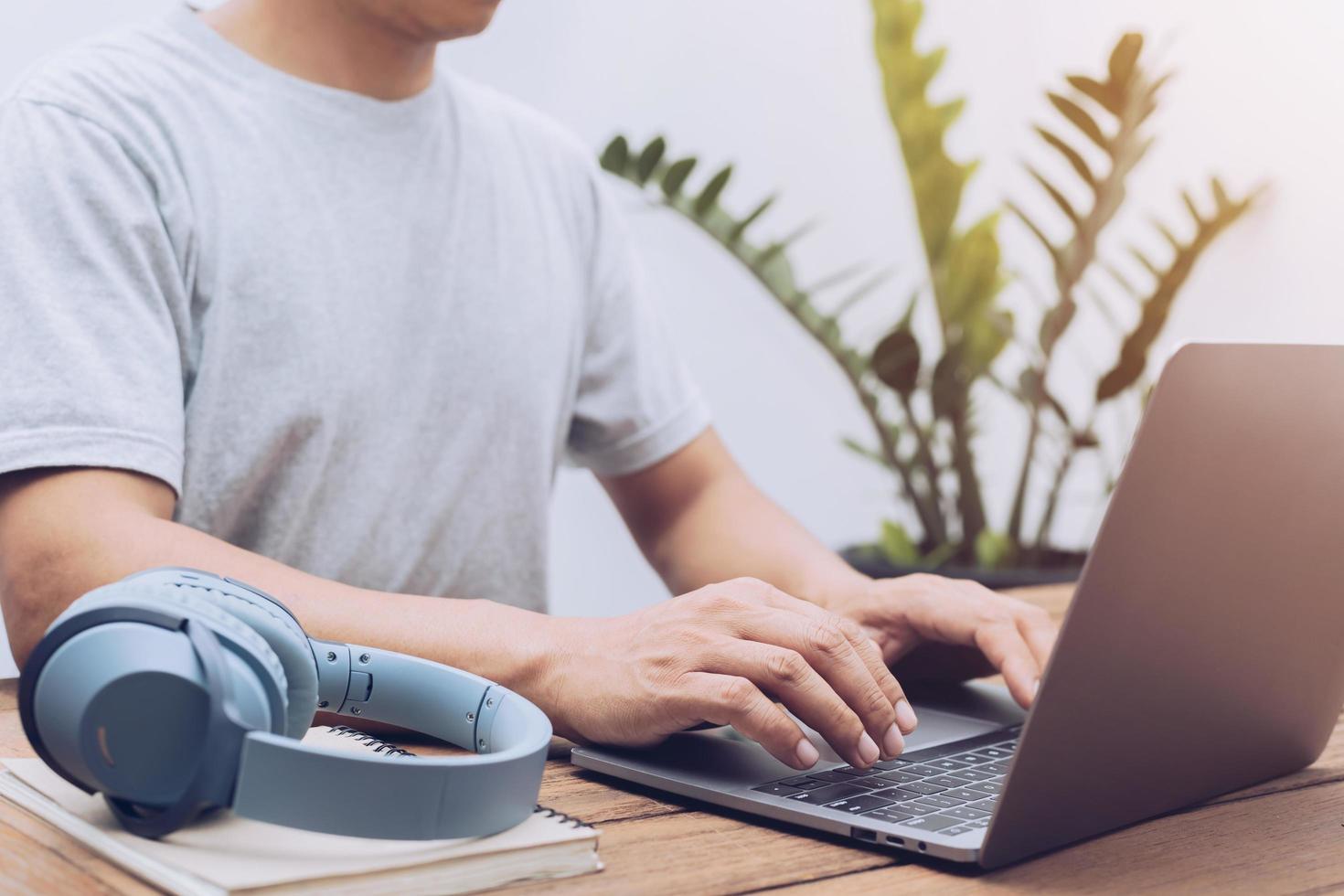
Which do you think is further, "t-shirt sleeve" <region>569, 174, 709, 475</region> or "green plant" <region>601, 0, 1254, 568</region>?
"green plant" <region>601, 0, 1254, 568</region>

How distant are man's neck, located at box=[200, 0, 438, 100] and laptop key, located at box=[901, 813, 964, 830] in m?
0.81

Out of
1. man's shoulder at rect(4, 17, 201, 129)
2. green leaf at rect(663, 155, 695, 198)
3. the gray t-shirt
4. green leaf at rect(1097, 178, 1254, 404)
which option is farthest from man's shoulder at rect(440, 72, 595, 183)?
green leaf at rect(1097, 178, 1254, 404)

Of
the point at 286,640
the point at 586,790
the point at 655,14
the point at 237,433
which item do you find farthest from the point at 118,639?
the point at 655,14

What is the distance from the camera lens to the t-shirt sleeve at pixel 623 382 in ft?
4.08

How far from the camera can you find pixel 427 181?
1.14m

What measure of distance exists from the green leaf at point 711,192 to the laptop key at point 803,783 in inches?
54.0

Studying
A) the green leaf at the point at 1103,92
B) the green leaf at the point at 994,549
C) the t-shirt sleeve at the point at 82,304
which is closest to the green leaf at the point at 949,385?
the green leaf at the point at 994,549

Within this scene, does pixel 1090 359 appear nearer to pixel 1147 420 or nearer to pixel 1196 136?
pixel 1196 136

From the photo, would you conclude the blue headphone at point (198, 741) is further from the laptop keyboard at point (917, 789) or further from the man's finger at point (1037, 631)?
the man's finger at point (1037, 631)

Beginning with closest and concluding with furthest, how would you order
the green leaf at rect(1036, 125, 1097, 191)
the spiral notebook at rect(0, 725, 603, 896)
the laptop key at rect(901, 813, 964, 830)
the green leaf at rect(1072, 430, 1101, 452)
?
1. the spiral notebook at rect(0, 725, 603, 896)
2. the laptop key at rect(901, 813, 964, 830)
3. the green leaf at rect(1036, 125, 1097, 191)
4. the green leaf at rect(1072, 430, 1101, 452)

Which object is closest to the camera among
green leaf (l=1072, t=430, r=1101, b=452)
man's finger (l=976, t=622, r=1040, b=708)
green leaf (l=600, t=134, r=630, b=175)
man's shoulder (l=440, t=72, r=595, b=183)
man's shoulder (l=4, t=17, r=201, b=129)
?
man's finger (l=976, t=622, r=1040, b=708)

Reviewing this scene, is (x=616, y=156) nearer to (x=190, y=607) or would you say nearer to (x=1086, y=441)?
(x=1086, y=441)

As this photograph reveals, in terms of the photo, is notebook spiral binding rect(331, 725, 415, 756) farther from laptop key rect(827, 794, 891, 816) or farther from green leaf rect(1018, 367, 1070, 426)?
green leaf rect(1018, 367, 1070, 426)

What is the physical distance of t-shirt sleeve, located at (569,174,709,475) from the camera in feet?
4.08
